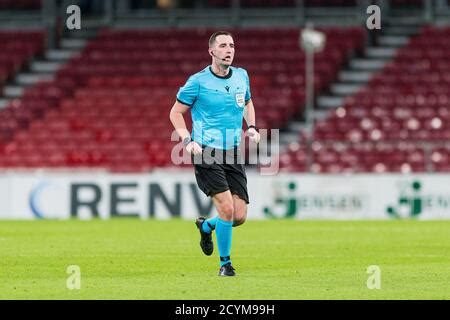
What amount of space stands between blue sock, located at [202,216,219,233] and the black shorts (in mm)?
410

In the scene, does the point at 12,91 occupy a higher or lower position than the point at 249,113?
higher

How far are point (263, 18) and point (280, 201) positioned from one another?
11.6 meters

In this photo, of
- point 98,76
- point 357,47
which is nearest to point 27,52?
point 98,76

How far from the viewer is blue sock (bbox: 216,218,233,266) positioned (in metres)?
13.9

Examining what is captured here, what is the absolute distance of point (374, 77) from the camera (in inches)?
1352

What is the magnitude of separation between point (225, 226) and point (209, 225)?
50cm

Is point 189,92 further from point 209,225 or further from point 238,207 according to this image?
point 209,225

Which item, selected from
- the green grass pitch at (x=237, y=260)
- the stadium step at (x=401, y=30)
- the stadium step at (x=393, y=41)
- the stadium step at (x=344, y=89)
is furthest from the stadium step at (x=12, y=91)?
the green grass pitch at (x=237, y=260)

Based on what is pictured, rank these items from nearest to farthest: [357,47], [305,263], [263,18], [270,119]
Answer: [305,263] < [270,119] < [357,47] < [263,18]

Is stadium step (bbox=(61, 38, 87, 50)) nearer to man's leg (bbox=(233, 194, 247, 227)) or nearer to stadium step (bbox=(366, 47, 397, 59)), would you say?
stadium step (bbox=(366, 47, 397, 59))

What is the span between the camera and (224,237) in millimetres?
13938

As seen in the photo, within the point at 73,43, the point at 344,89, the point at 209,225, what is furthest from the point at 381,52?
the point at 209,225

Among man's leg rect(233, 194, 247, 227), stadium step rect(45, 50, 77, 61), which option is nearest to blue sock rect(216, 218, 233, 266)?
man's leg rect(233, 194, 247, 227)

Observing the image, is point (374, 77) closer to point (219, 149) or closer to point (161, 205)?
point (161, 205)
